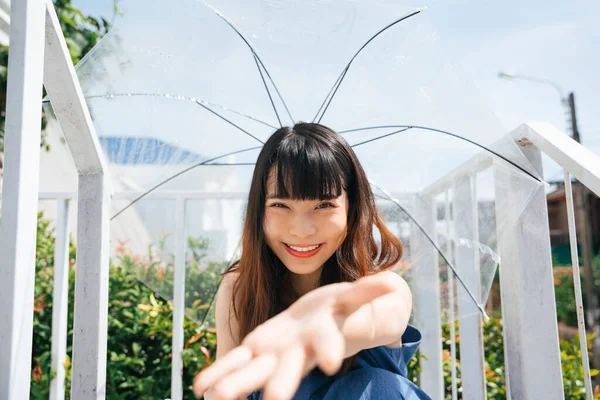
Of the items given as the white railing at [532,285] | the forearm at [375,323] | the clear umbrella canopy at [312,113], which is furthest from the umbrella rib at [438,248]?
the forearm at [375,323]

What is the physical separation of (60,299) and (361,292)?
63.8 inches

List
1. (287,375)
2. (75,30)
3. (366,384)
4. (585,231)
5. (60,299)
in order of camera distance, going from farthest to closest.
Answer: (585,231)
(75,30)
(60,299)
(366,384)
(287,375)

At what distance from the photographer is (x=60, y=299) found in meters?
2.00

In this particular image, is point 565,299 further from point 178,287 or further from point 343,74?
point 343,74

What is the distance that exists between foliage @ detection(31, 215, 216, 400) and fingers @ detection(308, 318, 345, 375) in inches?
61.6

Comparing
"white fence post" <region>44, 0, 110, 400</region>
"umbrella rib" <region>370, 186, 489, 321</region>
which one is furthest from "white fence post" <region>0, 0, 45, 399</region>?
"umbrella rib" <region>370, 186, 489, 321</region>

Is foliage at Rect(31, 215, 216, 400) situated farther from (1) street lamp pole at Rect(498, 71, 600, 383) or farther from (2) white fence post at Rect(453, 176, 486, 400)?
(1) street lamp pole at Rect(498, 71, 600, 383)

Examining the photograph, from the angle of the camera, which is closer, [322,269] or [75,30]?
[322,269]

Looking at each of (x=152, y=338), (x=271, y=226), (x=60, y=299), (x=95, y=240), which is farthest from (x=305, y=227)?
(x=152, y=338)

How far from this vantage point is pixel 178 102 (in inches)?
62.1

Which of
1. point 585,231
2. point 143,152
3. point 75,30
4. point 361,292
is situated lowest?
point 361,292

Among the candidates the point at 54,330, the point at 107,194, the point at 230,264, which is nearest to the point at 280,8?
the point at 107,194

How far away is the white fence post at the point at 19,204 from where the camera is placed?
838 mm

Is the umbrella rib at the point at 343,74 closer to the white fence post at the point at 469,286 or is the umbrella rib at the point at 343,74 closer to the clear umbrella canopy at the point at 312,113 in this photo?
the clear umbrella canopy at the point at 312,113
